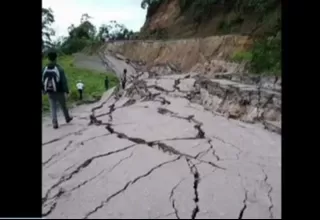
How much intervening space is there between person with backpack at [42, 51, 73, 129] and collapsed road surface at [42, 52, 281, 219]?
16 cm

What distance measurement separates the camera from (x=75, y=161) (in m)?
2.07

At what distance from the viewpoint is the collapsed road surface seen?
160cm

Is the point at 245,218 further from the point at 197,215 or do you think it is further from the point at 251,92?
the point at 251,92

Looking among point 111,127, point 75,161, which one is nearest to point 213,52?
point 111,127
